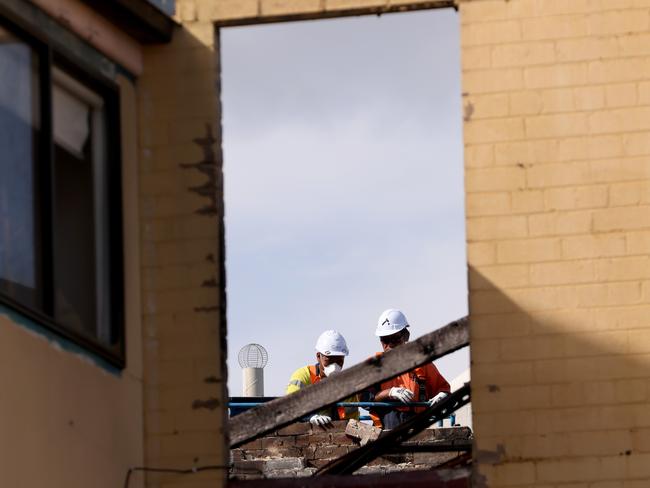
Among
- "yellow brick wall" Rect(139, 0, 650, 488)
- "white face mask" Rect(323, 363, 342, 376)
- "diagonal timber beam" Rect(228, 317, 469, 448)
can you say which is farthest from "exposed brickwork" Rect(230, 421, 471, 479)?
"yellow brick wall" Rect(139, 0, 650, 488)

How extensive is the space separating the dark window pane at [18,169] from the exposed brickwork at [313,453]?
4.24m

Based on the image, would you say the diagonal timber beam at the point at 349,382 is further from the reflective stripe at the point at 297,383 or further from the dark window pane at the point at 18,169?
the reflective stripe at the point at 297,383

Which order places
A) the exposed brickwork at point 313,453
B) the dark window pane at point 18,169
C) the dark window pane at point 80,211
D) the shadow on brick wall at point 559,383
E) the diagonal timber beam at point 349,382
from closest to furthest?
the dark window pane at point 18,169, the dark window pane at point 80,211, the shadow on brick wall at point 559,383, the diagonal timber beam at point 349,382, the exposed brickwork at point 313,453

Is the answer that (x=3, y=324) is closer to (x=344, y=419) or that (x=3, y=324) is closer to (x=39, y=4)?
(x=39, y=4)

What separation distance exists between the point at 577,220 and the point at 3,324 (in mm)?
3559

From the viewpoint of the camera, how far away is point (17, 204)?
8336mm

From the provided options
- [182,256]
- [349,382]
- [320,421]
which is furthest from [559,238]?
[320,421]

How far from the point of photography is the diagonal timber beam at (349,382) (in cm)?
980

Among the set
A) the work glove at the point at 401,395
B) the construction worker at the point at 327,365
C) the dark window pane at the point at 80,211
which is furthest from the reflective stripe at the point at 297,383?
the dark window pane at the point at 80,211

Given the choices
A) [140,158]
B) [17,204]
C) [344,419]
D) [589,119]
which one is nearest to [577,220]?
[589,119]

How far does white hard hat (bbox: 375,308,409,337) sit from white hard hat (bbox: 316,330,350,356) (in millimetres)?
340

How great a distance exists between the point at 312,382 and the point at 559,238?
4815mm

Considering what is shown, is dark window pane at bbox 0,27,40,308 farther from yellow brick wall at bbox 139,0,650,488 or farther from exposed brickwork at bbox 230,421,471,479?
exposed brickwork at bbox 230,421,471,479

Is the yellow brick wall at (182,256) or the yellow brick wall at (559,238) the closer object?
the yellow brick wall at (559,238)
